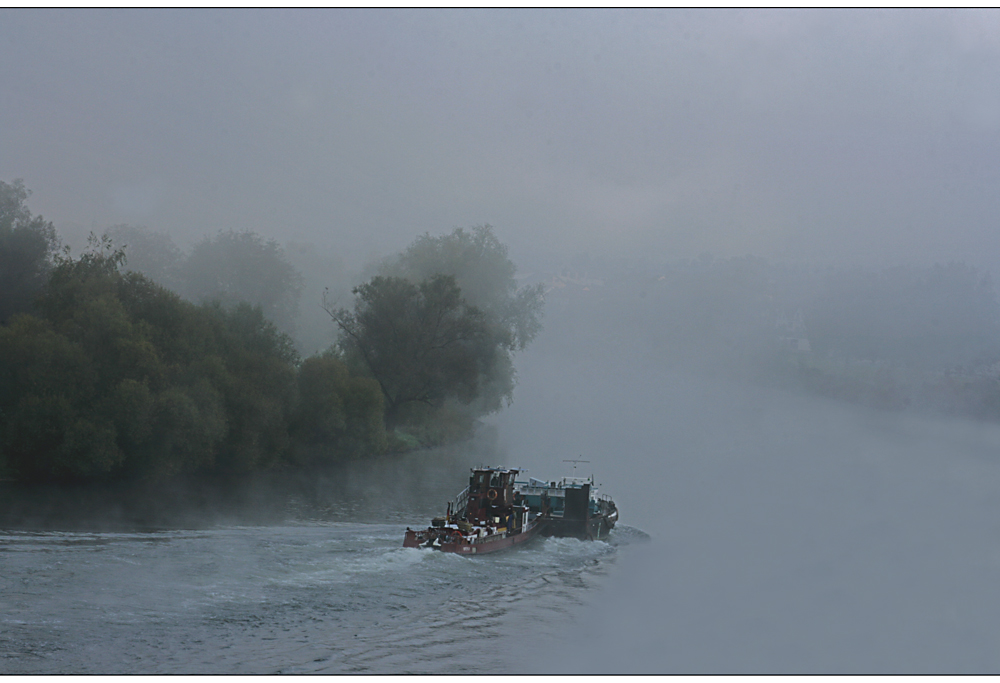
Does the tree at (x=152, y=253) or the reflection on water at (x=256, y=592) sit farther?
the tree at (x=152, y=253)

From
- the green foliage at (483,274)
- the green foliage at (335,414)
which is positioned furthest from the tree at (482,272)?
the green foliage at (335,414)

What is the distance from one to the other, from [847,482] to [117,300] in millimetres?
49117

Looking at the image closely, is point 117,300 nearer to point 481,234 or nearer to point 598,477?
point 598,477

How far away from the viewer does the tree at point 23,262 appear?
5959cm

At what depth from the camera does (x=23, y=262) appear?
62.1 m

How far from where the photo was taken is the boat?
4025 centimetres

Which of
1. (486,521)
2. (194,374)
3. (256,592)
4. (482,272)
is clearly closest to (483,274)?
(482,272)

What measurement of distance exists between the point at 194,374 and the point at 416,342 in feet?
71.4

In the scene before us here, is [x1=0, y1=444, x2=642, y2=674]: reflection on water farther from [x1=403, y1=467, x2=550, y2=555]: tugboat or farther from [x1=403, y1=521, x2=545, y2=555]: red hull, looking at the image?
[x1=403, y1=467, x2=550, y2=555]: tugboat

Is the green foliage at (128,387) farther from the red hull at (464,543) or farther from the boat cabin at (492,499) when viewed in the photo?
the red hull at (464,543)

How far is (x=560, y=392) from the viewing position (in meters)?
120

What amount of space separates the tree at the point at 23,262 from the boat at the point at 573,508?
39.7 metres

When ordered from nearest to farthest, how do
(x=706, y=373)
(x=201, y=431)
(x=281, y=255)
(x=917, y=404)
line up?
(x=201, y=431) → (x=917, y=404) → (x=281, y=255) → (x=706, y=373)

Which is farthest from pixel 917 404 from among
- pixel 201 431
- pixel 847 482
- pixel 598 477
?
pixel 201 431
